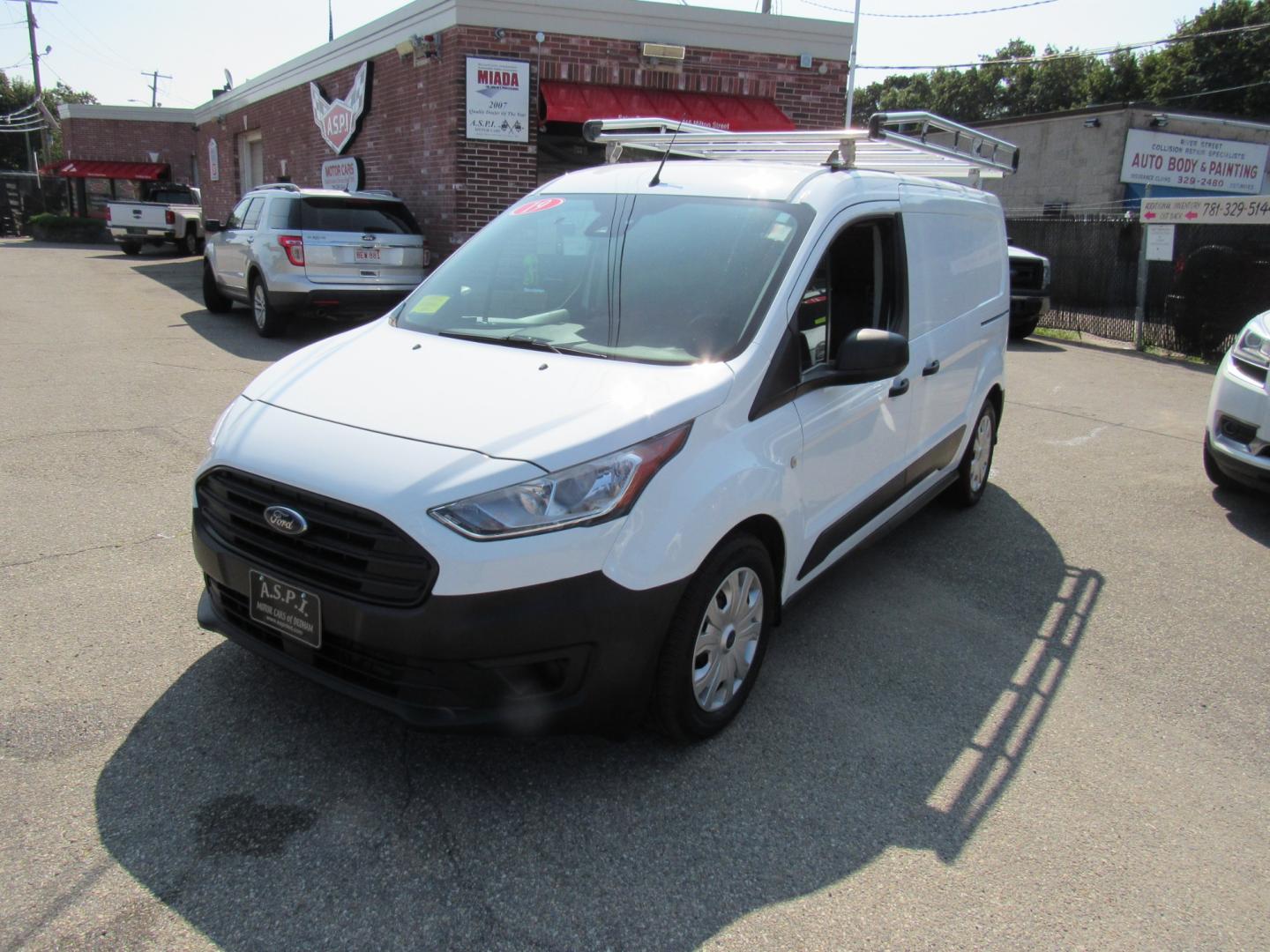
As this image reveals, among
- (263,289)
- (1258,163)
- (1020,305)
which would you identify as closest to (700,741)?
(263,289)

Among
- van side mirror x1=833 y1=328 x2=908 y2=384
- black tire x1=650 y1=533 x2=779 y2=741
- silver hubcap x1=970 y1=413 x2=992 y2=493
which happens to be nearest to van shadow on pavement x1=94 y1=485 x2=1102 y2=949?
black tire x1=650 y1=533 x2=779 y2=741

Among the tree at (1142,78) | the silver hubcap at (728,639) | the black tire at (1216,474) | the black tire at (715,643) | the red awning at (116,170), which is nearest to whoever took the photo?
the black tire at (715,643)

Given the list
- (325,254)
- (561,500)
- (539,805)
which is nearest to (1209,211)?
(325,254)

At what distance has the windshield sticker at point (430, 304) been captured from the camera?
4.07 m

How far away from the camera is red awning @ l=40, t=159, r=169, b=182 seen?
34.1 metres

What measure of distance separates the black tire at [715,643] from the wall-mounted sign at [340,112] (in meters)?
15.1

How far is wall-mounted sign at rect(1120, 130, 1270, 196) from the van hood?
29.8m

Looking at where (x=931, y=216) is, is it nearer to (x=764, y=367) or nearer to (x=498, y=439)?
(x=764, y=367)

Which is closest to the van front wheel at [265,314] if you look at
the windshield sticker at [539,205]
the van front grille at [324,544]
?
the windshield sticker at [539,205]

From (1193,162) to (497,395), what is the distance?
32.7 metres

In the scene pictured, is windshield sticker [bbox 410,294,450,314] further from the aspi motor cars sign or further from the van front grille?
the aspi motor cars sign

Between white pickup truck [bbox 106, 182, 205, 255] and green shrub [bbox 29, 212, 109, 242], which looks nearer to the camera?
white pickup truck [bbox 106, 182, 205, 255]

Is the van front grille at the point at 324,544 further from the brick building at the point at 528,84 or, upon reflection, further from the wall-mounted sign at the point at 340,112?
the wall-mounted sign at the point at 340,112

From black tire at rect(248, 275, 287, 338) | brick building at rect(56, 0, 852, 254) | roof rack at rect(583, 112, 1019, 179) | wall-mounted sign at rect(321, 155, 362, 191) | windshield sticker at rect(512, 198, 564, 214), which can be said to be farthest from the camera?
wall-mounted sign at rect(321, 155, 362, 191)
